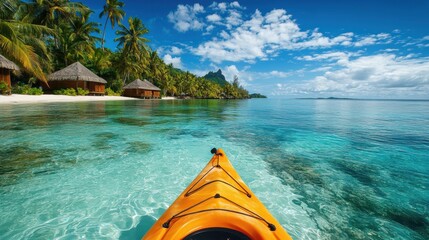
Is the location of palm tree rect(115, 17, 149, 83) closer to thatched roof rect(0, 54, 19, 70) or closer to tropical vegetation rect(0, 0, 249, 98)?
tropical vegetation rect(0, 0, 249, 98)

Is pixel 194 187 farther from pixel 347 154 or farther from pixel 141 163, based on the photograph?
pixel 347 154

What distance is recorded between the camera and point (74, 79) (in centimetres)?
2597

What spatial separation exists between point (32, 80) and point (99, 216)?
2958cm

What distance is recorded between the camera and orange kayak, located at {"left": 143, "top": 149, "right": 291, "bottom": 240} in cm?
203

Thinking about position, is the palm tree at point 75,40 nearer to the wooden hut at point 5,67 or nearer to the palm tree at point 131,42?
the palm tree at point 131,42

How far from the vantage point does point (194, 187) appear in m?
2.96

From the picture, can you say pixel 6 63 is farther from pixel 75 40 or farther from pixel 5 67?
pixel 75 40

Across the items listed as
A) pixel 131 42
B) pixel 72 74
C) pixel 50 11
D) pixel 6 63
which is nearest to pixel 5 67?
pixel 6 63

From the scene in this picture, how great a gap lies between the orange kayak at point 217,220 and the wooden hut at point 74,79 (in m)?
29.2

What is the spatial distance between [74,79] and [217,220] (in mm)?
29669

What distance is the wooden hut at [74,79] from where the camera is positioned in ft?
85.4

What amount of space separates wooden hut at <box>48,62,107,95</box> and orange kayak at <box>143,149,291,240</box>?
95.8ft

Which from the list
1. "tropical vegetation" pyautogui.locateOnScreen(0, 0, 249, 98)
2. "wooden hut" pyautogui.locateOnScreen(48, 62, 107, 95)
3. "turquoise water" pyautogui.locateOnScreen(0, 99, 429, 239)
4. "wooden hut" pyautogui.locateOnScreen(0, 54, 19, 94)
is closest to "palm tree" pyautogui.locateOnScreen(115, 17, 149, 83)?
"tropical vegetation" pyautogui.locateOnScreen(0, 0, 249, 98)

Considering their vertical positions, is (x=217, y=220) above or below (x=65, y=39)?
below
